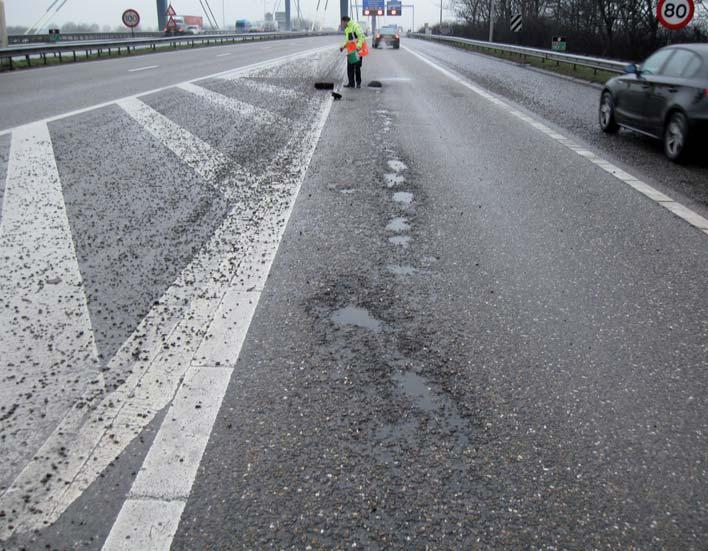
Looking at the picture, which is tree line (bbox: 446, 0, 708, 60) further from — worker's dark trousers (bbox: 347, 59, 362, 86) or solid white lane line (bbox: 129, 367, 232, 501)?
solid white lane line (bbox: 129, 367, 232, 501)

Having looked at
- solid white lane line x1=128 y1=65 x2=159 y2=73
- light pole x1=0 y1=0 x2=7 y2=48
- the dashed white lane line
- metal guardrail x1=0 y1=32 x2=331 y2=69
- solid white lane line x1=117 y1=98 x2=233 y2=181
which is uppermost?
light pole x1=0 y1=0 x2=7 y2=48

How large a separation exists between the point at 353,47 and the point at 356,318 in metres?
14.4

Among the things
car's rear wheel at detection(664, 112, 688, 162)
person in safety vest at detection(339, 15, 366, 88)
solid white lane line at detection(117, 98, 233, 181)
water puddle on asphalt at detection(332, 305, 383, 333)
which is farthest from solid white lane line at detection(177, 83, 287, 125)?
water puddle on asphalt at detection(332, 305, 383, 333)

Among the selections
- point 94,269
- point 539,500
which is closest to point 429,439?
point 539,500

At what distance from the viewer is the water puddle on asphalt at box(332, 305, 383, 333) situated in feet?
12.1

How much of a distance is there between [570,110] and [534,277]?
1017 cm

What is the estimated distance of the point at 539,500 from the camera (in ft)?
7.68

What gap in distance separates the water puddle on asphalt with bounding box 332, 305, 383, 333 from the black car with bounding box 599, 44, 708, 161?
617 centimetres

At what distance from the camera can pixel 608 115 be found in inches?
421

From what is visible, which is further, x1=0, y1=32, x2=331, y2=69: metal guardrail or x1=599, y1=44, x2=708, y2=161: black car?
x1=0, y1=32, x2=331, y2=69: metal guardrail

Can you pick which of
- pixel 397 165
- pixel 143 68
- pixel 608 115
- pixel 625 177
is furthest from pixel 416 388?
pixel 143 68

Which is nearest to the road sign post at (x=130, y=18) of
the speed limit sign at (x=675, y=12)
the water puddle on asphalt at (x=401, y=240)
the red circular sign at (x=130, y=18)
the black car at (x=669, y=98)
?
the red circular sign at (x=130, y=18)

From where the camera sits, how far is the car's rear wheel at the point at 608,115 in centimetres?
1054

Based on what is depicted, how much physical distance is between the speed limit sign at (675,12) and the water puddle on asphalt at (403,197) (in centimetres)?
1172
